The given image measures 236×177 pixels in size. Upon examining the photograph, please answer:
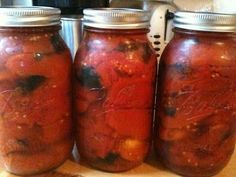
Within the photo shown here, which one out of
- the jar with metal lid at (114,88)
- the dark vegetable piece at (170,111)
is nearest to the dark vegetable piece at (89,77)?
the jar with metal lid at (114,88)

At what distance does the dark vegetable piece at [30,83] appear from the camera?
1.34ft

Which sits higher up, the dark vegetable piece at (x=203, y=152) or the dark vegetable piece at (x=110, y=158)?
the dark vegetable piece at (x=203, y=152)

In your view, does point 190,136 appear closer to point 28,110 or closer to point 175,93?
point 175,93

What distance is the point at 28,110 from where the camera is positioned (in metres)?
0.42

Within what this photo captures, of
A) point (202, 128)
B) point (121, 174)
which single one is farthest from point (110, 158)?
point (202, 128)

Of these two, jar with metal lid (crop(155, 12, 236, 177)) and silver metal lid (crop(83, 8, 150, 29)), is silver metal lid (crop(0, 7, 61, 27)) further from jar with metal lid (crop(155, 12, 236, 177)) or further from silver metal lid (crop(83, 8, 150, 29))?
jar with metal lid (crop(155, 12, 236, 177))

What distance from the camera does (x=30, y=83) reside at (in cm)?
41

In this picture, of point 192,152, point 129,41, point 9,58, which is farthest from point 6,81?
point 192,152

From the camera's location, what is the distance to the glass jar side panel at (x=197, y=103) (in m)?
0.41

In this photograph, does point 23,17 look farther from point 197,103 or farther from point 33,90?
point 197,103

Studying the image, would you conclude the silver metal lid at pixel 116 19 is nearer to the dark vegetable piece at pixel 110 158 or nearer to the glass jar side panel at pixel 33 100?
the glass jar side panel at pixel 33 100

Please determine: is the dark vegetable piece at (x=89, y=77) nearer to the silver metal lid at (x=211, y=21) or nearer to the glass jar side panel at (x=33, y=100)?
the glass jar side panel at (x=33, y=100)

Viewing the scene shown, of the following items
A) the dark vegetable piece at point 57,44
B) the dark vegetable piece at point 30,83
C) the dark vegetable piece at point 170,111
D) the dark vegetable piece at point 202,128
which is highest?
the dark vegetable piece at point 57,44

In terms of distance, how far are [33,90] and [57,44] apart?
0.24ft
